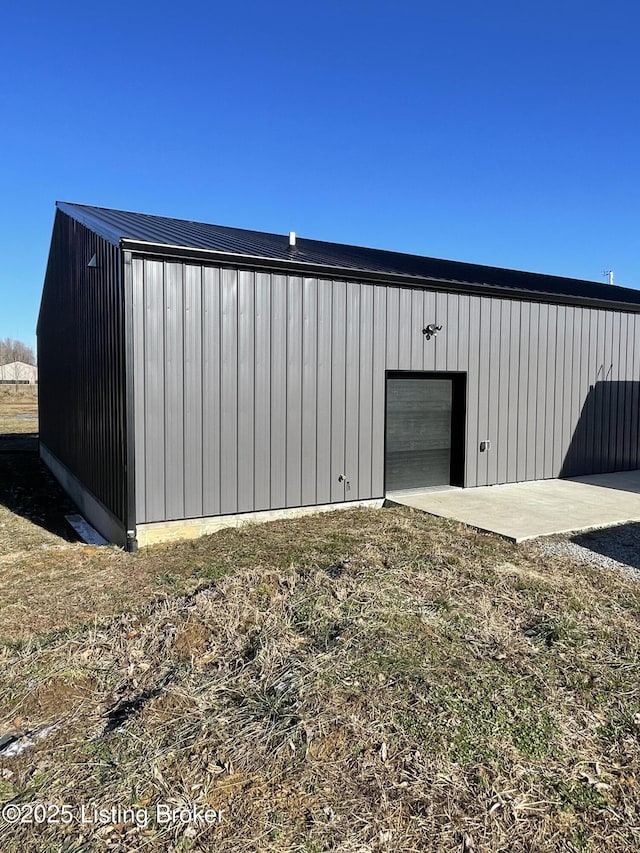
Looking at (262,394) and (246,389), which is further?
(262,394)

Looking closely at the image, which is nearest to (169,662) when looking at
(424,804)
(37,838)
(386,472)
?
(37,838)

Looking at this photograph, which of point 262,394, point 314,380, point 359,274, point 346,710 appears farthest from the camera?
point 359,274

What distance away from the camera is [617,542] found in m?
5.41

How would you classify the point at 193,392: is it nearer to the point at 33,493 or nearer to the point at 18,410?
the point at 33,493

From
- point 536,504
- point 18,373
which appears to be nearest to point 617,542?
point 536,504

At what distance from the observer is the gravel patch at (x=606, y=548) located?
476 centimetres

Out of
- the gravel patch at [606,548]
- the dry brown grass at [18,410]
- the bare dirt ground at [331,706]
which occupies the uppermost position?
the dry brown grass at [18,410]

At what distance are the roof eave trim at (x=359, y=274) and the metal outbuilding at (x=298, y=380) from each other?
0.08 feet

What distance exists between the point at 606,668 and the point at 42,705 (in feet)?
9.95

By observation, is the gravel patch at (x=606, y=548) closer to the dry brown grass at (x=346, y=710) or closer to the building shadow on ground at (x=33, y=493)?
the dry brown grass at (x=346, y=710)

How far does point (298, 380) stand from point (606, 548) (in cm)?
375

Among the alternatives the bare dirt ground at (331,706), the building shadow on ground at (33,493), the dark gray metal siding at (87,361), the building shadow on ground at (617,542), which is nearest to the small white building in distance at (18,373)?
the building shadow on ground at (33,493)

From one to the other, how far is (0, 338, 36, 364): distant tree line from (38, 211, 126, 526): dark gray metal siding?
2881 inches

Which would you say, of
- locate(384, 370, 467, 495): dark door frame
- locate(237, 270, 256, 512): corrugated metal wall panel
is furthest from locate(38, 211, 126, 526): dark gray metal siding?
locate(384, 370, 467, 495): dark door frame
